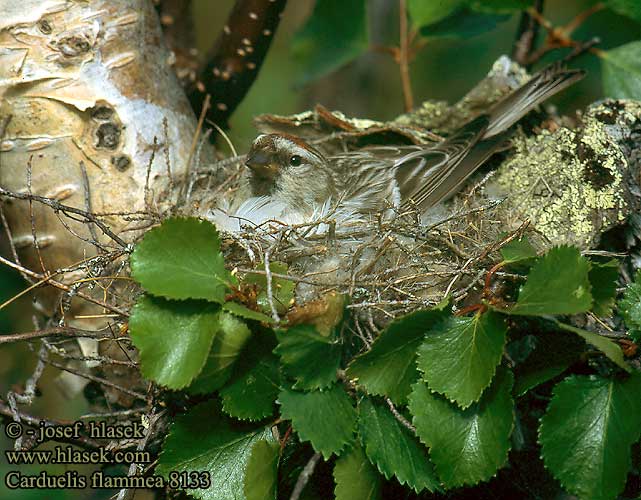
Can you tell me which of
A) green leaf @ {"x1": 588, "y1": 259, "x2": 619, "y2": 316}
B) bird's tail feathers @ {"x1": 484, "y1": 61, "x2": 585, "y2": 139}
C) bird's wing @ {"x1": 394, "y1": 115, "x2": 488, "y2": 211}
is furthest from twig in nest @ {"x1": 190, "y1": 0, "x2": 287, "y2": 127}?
green leaf @ {"x1": 588, "y1": 259, "x2": 619, "y2": 316}

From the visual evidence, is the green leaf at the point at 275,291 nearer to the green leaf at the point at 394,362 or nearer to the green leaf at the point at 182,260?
the green leaf at the point at 182,260

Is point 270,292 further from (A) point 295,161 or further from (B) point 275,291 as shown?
(A) point 295,161

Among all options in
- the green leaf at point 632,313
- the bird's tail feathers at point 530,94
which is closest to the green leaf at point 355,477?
the green leaf at point 632,313

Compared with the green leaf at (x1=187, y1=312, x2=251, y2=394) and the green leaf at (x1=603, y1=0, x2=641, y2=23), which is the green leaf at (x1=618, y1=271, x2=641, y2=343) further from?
the green leaf at (x1=603, y1=0, x2=641, y2=23)

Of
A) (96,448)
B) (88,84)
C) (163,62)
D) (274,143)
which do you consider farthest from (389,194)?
(96,448)

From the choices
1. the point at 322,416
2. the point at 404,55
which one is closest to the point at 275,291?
the point at 322,416

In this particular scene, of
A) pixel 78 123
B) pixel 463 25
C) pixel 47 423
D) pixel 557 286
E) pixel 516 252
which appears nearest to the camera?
pixel 557 286

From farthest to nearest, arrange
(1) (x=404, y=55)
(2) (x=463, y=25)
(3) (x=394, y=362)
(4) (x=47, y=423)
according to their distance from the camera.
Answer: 1. (1) (x=404, y=55)
2. (2) (x=463, y=25)
3. (4) (x=47, y=423)
4. (3) (x=394, y=362)
